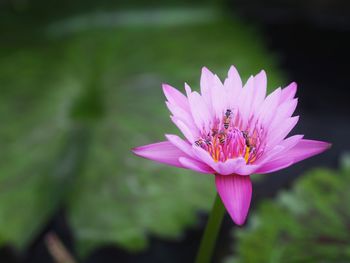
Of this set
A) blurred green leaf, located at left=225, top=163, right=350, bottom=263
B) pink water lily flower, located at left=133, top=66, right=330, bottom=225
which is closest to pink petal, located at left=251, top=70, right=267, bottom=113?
pink water lily flower, located at left=133, top=66, right=330, bottom=225

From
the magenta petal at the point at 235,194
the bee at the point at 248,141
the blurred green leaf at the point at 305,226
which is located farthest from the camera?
the blurred green leaf at the point at 305,226

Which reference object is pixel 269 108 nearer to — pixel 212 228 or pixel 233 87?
pixel 233 87

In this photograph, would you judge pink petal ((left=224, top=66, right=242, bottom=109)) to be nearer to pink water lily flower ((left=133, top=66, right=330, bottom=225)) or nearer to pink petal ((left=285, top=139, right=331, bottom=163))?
pink water lily flower ((left=133, top=66, right=330, bottom=225))

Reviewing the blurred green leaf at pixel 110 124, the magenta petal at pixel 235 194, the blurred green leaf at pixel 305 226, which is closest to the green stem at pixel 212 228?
the magenta petal at pixel 235 194

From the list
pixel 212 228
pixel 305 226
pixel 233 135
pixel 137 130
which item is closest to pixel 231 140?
pixel 233 135

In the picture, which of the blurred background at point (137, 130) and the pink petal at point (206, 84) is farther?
the blurred background at point (137, 130)

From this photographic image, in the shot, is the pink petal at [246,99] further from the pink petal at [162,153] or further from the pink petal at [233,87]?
the pink petal at [162,153]
